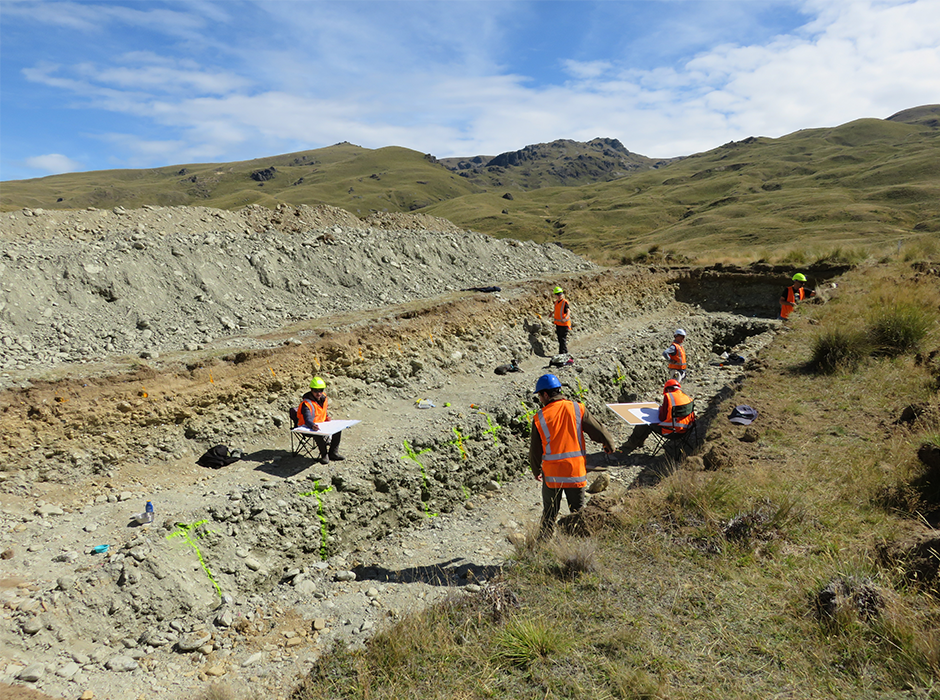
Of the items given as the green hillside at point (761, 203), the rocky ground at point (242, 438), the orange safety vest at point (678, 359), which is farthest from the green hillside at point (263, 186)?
the orange safety vest at point (678, 359)

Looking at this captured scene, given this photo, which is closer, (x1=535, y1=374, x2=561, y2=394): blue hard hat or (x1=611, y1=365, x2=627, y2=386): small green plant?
(x1=535, y1=374, x2=561, y2=394): blue hard hat

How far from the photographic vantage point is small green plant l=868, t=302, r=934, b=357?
390 inches

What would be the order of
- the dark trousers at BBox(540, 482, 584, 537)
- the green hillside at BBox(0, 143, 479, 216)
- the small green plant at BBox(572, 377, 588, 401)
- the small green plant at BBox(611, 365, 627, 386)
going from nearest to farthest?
the dark trousers at BBox(540, 482, 584, 537) < the small green plant at BBox(572, 377, 588, 401) < the small green plant at BBox(611, 365, 627, 386) < the green hillside at BBox(0, 143, 479, 216)

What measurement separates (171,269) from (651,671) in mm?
15872

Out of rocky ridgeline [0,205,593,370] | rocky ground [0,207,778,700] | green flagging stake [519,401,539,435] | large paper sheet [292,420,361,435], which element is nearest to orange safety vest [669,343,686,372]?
rocky ground [0,207,778,700]

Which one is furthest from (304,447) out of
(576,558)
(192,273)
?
(192,273)

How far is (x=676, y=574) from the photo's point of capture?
420cm

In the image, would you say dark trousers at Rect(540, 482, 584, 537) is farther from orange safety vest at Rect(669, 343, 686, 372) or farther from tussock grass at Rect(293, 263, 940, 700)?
orange safety vest at Rect(669, 343, 686, 372)

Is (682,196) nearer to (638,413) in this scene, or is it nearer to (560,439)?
(638,413)

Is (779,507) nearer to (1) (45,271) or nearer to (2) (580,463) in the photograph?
(2) (580,463)

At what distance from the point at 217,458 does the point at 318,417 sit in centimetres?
179

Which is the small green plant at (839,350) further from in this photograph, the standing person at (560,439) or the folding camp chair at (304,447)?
the folding camp chair at (304,447)

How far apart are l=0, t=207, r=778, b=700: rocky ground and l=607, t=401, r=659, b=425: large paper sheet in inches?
45.9

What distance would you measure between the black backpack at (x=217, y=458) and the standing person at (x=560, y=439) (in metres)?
5.39
